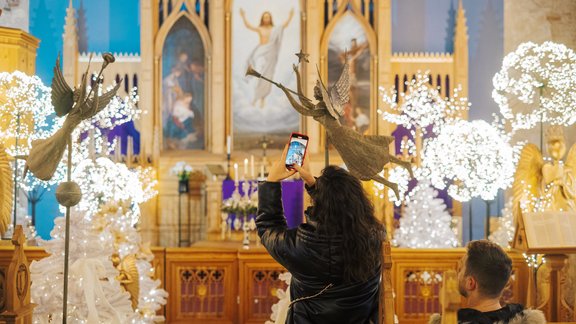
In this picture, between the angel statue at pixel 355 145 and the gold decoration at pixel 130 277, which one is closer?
the angel statue at pixel 355 145

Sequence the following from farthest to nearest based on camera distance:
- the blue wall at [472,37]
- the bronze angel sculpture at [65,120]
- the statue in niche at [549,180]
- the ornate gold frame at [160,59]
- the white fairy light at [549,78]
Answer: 1. the blue wall at [472,37]
2. the ornate gold frame at [160,59]
3. the white fairy light at [549,78]
4. the statue in niche at [549,180]
5. the bronze angel sculpture at [65,120]

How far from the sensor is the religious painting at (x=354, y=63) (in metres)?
11.8

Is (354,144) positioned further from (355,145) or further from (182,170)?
(182,170)

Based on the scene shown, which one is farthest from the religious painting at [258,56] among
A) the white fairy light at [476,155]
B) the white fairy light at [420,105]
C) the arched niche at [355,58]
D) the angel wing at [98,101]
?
the angel wing at [98,101]

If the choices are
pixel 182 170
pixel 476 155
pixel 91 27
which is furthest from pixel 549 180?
pixel 91 27

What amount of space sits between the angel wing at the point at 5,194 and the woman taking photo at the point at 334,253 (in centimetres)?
258

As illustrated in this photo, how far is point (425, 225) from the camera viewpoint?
9.96 meters

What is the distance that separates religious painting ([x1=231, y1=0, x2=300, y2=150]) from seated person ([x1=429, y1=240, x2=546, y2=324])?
9433 millimetres

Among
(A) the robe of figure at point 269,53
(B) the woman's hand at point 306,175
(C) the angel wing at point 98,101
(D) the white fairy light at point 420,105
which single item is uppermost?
(A) the robe of figure at point 269,53

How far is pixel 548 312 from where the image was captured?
5027mm

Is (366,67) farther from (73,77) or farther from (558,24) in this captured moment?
(73,77)

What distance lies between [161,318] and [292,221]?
437cm

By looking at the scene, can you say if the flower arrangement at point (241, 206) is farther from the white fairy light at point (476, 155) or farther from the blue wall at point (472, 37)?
the blue wall at point (472, 37)

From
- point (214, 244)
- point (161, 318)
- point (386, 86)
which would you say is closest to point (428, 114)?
point (386, 86)
